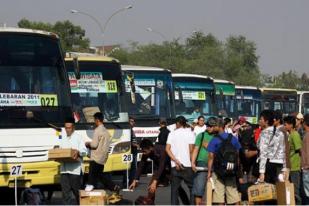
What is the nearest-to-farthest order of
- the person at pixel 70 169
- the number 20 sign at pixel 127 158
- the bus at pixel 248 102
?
1. the person at pixel 70 169
2. the number 20 sign at pixel 127 158
3. the bus at pixel 248 102

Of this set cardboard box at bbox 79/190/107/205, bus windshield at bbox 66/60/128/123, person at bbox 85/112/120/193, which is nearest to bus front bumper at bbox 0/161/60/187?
person at bbox 85/112/120/193

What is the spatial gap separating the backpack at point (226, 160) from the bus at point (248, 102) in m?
29.7

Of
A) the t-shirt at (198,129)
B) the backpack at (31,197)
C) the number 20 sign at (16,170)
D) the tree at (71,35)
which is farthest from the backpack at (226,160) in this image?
the tree at (71,35)

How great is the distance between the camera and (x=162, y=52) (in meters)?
98.6

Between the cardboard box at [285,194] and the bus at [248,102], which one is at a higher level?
the bus at [248,102]

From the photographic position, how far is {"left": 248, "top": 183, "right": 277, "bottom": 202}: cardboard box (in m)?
14.2

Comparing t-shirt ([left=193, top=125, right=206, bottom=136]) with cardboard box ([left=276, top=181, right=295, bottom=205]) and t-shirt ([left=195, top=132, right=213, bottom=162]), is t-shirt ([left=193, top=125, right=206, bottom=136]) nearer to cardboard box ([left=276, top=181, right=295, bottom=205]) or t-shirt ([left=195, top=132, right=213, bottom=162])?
t-shirt ([left=195, top=132, right=213, bottom=162])

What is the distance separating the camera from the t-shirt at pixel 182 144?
1617 cm

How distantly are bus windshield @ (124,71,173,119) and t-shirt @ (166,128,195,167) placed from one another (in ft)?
35.3

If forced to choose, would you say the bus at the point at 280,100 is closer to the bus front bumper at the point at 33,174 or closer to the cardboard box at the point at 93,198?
the bus front bumper at the point at 33,174

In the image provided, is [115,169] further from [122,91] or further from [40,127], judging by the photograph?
[40,127]

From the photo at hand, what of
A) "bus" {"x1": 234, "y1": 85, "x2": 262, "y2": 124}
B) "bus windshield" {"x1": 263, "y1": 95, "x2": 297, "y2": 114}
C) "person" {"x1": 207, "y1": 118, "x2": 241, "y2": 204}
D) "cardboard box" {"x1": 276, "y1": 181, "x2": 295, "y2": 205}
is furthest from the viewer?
"bus windshield" {"x1": 263, "y1": 95, "x2": 297, "y2": 114}

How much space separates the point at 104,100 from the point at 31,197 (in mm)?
7102

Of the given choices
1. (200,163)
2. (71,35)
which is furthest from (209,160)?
(71,35)
